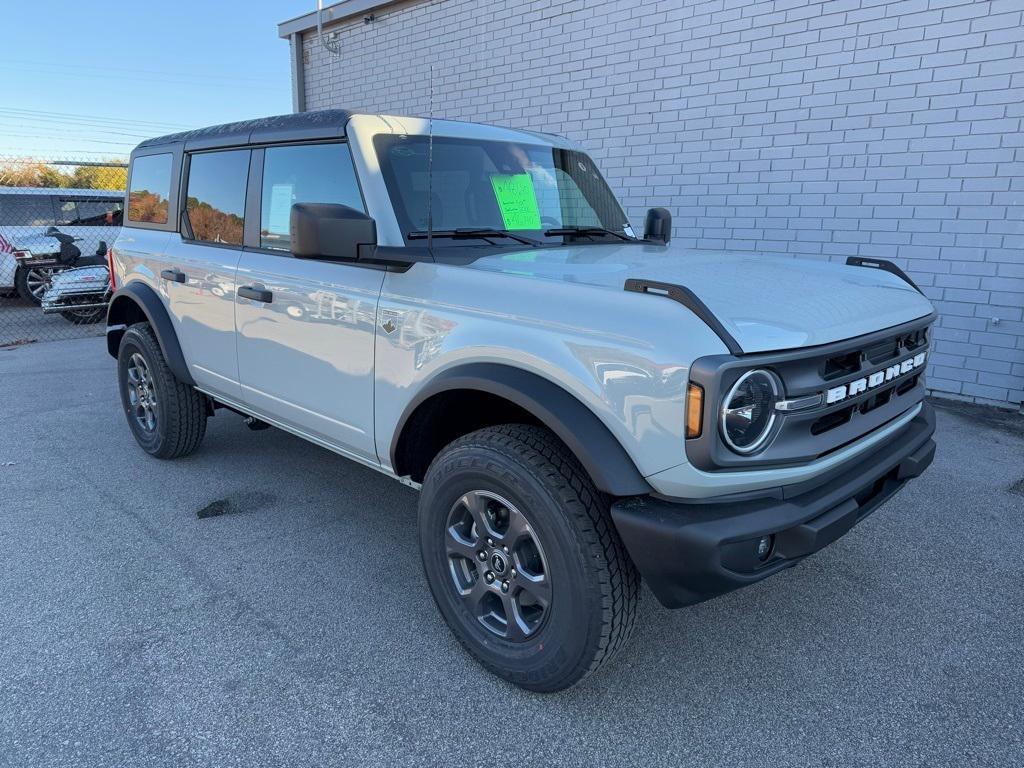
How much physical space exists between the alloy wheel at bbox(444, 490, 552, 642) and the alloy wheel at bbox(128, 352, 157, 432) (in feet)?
9.38

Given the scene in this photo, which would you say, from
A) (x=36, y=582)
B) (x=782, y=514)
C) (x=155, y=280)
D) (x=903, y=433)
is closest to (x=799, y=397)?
(x=782, y=514)

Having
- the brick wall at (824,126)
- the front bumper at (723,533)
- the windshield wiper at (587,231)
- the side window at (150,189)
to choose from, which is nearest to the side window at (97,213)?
the brick wall at (824,126)

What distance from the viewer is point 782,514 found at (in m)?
2.03

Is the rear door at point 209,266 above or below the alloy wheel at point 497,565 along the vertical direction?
above

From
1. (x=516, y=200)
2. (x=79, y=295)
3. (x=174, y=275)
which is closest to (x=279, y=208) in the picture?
(x=174, y=275)

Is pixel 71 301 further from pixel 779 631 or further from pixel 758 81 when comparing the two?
pixel 779 631

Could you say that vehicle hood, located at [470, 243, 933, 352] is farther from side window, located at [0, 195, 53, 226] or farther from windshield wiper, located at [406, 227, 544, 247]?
side window, located at [0, 195, 53, 226]

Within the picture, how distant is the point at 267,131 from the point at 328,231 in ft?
4.49

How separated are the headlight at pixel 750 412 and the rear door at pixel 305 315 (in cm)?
149

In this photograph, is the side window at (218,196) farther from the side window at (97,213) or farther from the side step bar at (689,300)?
the side window at (97,213)

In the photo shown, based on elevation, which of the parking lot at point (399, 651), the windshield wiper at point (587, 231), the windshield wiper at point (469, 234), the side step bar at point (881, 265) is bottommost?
the parking lot at point (399, 651)

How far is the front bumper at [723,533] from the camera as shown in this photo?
194 cm

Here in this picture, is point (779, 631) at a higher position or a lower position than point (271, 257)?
lower

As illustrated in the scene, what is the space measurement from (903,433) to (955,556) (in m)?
1.10
